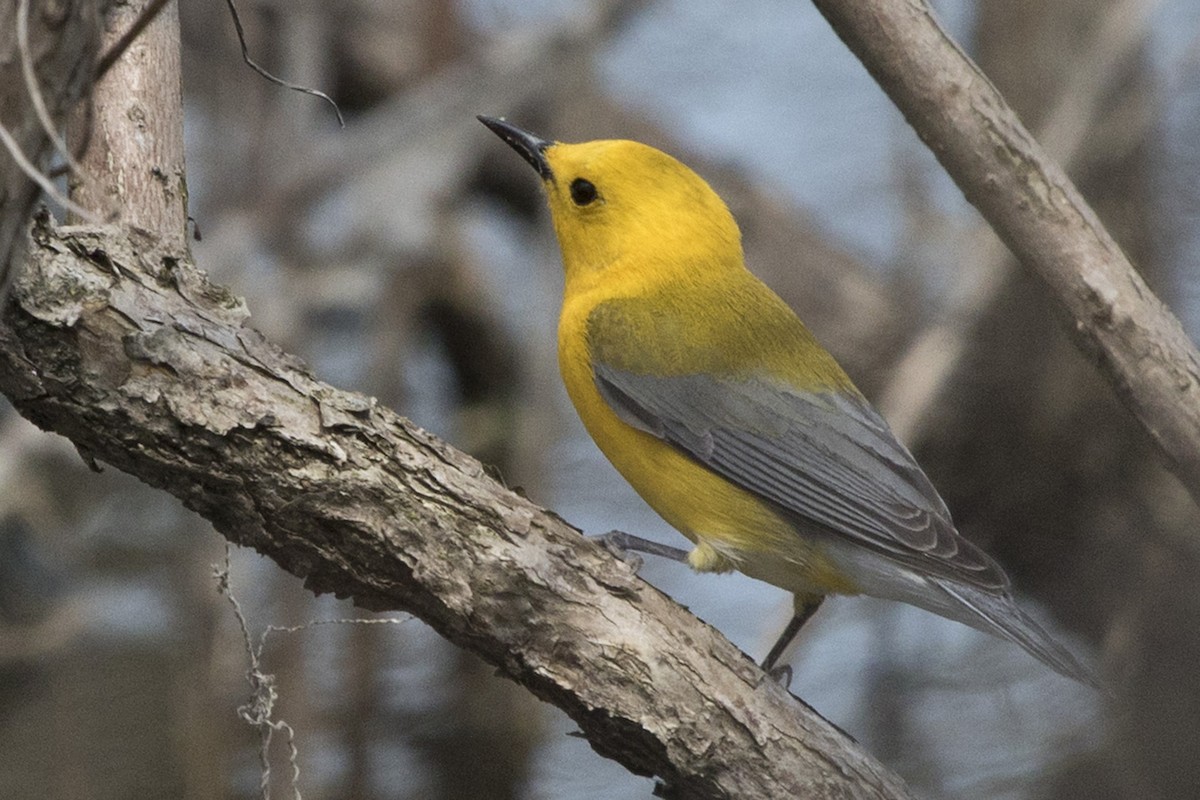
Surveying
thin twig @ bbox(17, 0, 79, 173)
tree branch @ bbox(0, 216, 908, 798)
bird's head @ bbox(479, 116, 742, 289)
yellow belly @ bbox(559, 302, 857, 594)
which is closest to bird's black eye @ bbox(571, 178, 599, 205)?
bird's head @ bbox(479, 116, 742, 289)

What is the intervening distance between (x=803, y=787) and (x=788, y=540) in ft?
2.83

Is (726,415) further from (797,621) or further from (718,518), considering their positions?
(797,621)

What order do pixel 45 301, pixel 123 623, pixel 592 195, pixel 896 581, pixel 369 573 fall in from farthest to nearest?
pixel 123 623 → pixel 592 195 → pixel 896 581 → pixel 369 573 → pixel 45 301

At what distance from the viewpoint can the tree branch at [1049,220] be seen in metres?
3.25

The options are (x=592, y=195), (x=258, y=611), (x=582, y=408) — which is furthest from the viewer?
(x=258, y=611)

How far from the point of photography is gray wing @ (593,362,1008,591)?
11.7 feet

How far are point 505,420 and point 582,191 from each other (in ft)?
11.2

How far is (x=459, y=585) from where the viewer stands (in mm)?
2748

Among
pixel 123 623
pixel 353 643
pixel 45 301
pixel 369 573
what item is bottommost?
pixel 123 623

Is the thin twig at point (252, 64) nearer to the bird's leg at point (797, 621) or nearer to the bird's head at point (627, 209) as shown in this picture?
the bird's head at point (627, 209)

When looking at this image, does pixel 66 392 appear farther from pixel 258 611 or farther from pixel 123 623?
pixel 123 623

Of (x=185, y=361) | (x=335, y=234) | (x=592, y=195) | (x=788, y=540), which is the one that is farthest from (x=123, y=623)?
(x=185, y=361)

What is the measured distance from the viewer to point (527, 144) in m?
4.49

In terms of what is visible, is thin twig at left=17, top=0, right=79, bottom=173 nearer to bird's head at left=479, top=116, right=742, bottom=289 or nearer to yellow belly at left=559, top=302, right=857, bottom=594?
yellow belly at left=559, top=302, right=857, bottom=594
